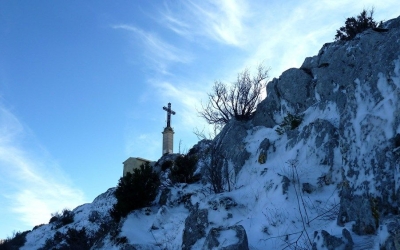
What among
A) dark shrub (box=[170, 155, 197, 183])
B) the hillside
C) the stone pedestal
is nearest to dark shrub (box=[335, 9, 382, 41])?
the hillside

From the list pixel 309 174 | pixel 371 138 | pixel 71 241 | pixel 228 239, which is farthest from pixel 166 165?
pixel 371 138

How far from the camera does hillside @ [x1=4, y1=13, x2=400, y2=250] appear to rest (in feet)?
17.6

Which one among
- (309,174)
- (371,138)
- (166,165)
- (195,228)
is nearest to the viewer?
(371,138)

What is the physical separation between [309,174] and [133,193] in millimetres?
6602

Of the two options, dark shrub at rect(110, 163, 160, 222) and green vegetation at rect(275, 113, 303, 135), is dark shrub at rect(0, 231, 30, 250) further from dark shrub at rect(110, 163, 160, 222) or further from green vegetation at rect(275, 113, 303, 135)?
green vegetation at rect(275, 113, 303, 135)

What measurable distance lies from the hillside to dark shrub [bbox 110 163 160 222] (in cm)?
51

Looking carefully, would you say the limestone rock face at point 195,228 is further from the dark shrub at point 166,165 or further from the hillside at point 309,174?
the dark shrub at point 166,165

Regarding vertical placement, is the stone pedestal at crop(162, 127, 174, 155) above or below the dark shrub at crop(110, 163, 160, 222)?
above

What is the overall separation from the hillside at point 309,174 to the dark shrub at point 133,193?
1.68 ft

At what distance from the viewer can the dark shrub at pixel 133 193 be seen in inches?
519

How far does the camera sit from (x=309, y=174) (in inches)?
364

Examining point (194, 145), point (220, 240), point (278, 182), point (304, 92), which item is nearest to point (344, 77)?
point (304, 92)

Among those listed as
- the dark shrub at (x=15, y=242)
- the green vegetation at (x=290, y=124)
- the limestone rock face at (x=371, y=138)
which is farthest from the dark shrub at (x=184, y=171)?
the dark shrub at (x=15, y=242)

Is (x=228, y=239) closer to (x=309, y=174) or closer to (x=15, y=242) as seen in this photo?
(x=309, y=174)
